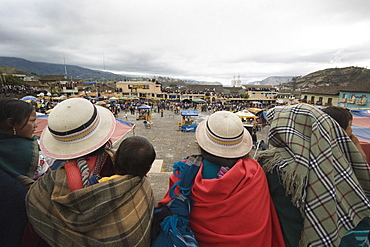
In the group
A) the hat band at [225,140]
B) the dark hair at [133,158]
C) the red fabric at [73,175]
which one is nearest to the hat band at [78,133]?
the red fabric at [73,175]

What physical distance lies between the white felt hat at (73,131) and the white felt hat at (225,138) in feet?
2.59

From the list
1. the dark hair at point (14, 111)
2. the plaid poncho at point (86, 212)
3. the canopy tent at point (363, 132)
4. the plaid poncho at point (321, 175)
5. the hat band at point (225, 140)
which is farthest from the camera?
the canopy tent at point (363, 132)

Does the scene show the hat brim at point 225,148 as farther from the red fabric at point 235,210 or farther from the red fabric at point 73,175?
the red fabric at point 73,175

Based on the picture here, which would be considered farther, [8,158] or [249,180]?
[8,158]

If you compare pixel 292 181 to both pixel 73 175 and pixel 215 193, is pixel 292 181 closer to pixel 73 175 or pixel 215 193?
pixel 215 193

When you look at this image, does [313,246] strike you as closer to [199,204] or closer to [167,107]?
[199,204]

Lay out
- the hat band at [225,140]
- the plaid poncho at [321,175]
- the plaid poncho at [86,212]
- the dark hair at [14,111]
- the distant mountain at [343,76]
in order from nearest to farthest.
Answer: the plaid poncho at [86,212] < the plaid poncho at [321,175] < the hat band at [225,140] < the dark hair at [14,111] < the distant mountain at [343,76]

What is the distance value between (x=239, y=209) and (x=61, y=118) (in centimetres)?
129

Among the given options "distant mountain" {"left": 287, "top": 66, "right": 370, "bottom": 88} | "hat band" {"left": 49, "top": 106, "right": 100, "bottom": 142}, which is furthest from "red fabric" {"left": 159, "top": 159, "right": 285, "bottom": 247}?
"distant mountain" {"left": 287, "top": 66, "right": 370, "bottom": 88}

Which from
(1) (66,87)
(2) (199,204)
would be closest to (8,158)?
(2) (199,204)

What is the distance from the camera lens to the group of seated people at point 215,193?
0.95 metres

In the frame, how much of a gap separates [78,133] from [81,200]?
1.48ft

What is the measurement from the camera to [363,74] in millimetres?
75625

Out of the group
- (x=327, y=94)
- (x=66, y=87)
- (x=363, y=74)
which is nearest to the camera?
(x=327, y=94)
